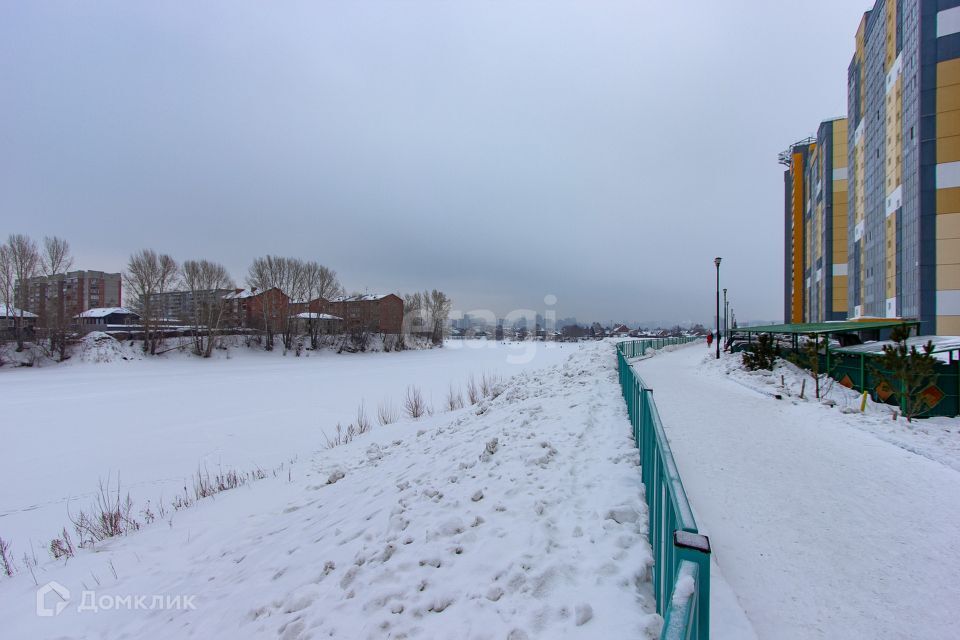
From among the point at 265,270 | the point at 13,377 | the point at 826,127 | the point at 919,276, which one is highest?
the point at 826,127

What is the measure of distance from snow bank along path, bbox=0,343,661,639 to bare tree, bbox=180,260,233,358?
49.6 meters

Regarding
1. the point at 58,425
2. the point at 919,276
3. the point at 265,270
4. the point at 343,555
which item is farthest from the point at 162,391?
the point at 919,276

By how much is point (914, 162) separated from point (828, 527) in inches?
1215

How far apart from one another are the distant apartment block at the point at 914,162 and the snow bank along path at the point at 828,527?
2292cm

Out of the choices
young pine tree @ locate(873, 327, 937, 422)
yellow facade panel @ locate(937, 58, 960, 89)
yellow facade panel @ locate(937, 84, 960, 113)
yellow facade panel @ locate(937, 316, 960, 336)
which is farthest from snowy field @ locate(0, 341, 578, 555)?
yellow facade panel @ locate(937, 58, 960, 89)

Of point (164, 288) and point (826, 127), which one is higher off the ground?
point (826, 127)

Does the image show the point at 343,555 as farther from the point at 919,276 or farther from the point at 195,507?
the point at 919,276

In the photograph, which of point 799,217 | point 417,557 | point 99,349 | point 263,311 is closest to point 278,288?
point 263,311

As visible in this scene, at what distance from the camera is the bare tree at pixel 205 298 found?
1929 inches

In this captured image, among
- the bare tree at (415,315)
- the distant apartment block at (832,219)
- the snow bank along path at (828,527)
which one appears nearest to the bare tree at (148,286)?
the bare tree at (415,315)

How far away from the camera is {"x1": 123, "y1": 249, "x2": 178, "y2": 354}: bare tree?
153 ft

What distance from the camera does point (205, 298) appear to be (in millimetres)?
51094

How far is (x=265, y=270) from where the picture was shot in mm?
57438

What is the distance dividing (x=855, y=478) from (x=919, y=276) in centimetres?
2641
